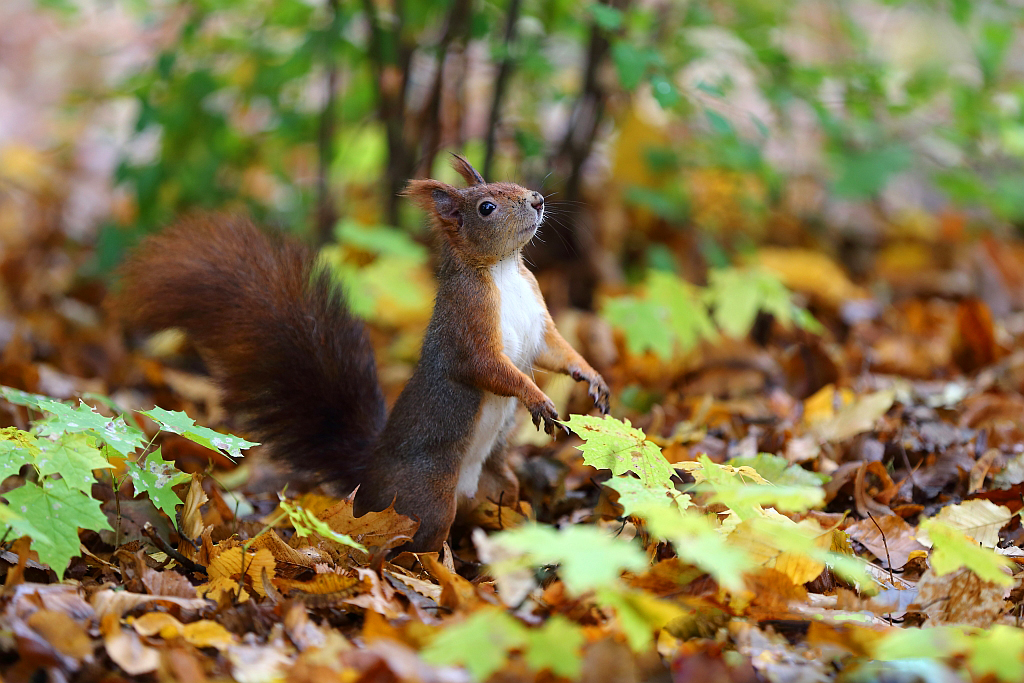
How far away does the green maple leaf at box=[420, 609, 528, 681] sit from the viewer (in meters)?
1.51

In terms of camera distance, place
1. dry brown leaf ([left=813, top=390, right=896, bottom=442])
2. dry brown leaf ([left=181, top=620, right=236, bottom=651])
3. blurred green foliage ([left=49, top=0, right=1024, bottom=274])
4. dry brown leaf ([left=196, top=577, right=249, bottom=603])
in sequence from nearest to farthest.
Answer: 1. dry brown leaf ([left=181, top=620, right=236, bottom=651])
2. dry brown leaf ([left=196, top=577, right=249, bottom=603])
3. dry brown leaf ([left=813, top=390, right=896, bottom=442])
4. blurred green foliage ([left=49, top=0, right=1024, bottom=274])

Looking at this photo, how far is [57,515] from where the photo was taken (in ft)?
6.66

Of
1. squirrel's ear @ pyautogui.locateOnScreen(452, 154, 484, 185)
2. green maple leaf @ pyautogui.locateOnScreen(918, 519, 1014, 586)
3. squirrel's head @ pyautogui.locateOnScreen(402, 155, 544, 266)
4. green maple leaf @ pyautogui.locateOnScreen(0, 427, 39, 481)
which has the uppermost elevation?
squirrel's ear @ pyautogui.locateOnScreen(452, 154, 484, 185)

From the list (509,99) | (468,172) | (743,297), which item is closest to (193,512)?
(468,172)

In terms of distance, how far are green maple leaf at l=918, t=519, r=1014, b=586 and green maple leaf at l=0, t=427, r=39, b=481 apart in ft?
6.30

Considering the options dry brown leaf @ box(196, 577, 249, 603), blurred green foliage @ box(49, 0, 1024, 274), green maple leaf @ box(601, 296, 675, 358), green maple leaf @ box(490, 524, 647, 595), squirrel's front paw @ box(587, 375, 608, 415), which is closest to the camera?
green maple leaf @ box(490, 524, 647, 595)

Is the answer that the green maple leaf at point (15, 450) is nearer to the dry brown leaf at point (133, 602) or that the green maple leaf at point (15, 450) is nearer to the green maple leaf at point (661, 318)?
the dry brown leaf at point (133, 602)

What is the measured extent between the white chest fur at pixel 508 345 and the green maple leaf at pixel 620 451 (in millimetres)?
435

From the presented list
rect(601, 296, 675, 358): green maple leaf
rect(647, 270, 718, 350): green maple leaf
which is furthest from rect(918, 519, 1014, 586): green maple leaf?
rect(647, 270, 718, 350): green maple leaf

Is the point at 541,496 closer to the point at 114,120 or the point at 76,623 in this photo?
the point at 76,623

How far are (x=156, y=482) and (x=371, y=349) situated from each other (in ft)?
3.00

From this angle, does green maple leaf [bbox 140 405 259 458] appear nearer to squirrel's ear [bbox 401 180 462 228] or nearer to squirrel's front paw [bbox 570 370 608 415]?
squirrel's ear [bbox 401 180 462 228]

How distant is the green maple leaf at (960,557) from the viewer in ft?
5.90

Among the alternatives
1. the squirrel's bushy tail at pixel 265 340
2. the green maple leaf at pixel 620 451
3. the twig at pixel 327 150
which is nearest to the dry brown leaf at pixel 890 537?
the green maple leaf at pixel 620 451
